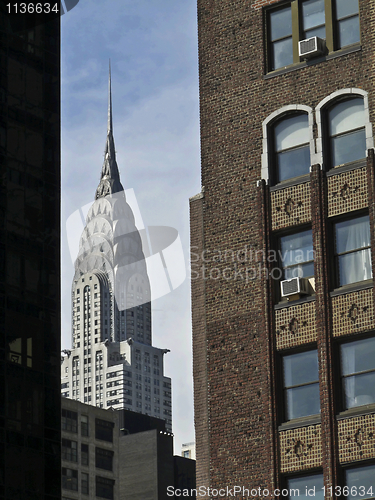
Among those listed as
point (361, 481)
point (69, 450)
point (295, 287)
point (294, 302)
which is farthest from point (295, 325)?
point (69, 450)

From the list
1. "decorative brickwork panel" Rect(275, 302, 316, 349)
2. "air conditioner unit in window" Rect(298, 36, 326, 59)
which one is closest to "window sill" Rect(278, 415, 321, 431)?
"decorative brickwork panel" Rect(275, 302, 316, 349)

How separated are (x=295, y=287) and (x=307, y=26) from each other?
9276 mm

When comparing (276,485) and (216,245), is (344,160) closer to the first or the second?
(216,245)

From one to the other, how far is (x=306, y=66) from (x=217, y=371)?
10.5m

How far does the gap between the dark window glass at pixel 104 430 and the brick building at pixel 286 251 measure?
331 feet

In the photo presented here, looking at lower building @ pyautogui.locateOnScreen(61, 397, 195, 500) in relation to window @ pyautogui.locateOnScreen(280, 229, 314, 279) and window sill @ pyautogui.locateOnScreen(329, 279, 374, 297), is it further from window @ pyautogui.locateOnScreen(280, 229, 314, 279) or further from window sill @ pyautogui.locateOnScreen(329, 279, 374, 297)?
window sill @ pyautogui.locateOnScreen(329, 279, 374, 297)

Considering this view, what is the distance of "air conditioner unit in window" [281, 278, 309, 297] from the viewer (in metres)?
33.0

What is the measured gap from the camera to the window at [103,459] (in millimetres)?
133875

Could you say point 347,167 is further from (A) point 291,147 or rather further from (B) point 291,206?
(A) point 291,147

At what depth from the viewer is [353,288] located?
32250 mm

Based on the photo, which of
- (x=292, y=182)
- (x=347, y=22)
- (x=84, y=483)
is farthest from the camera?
(x=84, y=483)

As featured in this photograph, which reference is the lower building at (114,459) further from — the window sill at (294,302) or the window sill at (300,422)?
the window sill at (300,422)

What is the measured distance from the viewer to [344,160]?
112 ft
